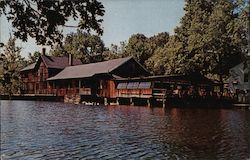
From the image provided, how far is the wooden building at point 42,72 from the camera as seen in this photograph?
68.5m

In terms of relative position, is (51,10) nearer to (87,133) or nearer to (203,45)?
(87,133)

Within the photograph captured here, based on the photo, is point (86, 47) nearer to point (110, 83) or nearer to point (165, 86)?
point (110, 83)

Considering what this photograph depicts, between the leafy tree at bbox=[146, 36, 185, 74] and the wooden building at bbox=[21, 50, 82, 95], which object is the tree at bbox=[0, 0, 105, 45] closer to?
the leafy tree at bbox=[146, 36, 185, 74]

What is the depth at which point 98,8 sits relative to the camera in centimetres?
739

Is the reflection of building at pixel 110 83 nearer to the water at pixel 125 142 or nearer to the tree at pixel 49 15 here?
the water at pixel 125 142

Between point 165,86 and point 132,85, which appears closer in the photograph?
point 132,85

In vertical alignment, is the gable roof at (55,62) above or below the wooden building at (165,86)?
above

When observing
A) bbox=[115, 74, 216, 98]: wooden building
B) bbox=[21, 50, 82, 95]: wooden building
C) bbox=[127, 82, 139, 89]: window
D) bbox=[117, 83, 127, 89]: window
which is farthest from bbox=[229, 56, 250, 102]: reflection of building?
bbox=[21, 50, 82, 95]: wooden building

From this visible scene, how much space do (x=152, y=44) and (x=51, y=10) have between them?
229 feet

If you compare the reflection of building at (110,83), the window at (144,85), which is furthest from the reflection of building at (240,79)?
the window at (144,85)

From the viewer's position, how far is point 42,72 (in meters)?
70.6

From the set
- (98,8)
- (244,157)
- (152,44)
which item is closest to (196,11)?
(152,44)

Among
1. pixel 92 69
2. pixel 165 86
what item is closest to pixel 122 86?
pixel 165 86

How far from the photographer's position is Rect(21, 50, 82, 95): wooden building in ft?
225
